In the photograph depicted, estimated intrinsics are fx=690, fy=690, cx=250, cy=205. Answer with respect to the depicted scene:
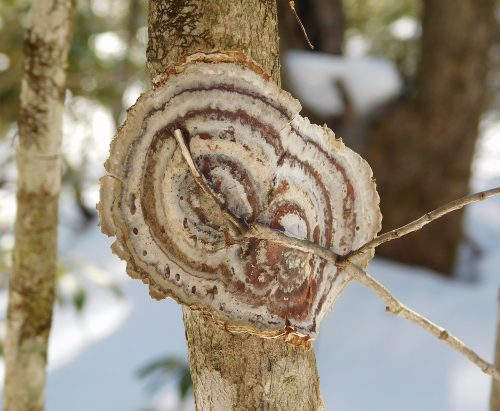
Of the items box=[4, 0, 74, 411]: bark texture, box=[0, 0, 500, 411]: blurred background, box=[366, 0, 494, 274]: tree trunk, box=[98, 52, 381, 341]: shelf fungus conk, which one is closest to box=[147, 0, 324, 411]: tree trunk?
box=[98, 52, 381, 341]: shelf fungus conk

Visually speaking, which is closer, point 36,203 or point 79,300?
point 36,203

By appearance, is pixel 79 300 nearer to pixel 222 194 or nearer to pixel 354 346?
pixel 354 346

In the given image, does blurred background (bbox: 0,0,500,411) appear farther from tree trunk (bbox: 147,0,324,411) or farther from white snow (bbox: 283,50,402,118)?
tree trunk (bbox: 147,0,324,411)

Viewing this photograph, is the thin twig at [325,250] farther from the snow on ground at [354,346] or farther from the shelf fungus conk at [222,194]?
the snow on ground at [354,346]

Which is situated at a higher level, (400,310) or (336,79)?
(336,79)

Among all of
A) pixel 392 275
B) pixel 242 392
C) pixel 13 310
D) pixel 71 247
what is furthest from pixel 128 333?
pixel 242 392

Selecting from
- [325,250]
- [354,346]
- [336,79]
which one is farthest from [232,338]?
[336,79]

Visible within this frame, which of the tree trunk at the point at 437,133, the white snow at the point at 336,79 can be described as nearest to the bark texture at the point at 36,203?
the white snow at the point at 336,79
